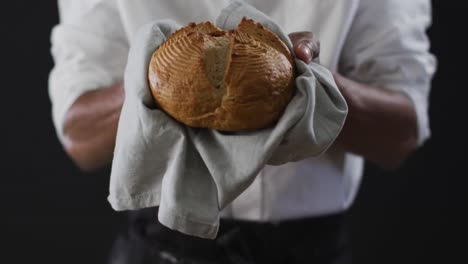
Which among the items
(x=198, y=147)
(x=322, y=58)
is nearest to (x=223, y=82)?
(x=198, y=147)

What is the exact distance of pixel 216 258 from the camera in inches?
35.3

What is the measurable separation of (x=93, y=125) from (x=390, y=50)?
391mm

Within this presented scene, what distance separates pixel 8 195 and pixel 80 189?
5.7 inches

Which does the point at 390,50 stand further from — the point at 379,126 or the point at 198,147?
the point at 198,147

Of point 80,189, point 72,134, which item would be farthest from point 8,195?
point 72,134

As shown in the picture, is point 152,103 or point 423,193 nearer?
point 152,103

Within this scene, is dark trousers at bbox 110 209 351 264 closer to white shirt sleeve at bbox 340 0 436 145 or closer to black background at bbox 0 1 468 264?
white shirt sleeve at bbox 340 0 436 145

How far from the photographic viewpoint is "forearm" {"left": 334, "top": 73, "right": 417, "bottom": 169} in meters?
0.81

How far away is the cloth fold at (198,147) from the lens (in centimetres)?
55

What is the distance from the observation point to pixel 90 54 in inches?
34.9

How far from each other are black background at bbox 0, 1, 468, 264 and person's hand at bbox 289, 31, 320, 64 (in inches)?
32.0

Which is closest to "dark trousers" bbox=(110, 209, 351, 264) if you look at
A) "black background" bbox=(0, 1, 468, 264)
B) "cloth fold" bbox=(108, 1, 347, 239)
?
"cloth fold" bbox=(108, 1, 347, 239)

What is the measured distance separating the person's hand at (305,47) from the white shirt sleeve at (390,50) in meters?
0.27

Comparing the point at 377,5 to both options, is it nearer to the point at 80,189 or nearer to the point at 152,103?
the point at 152,103
